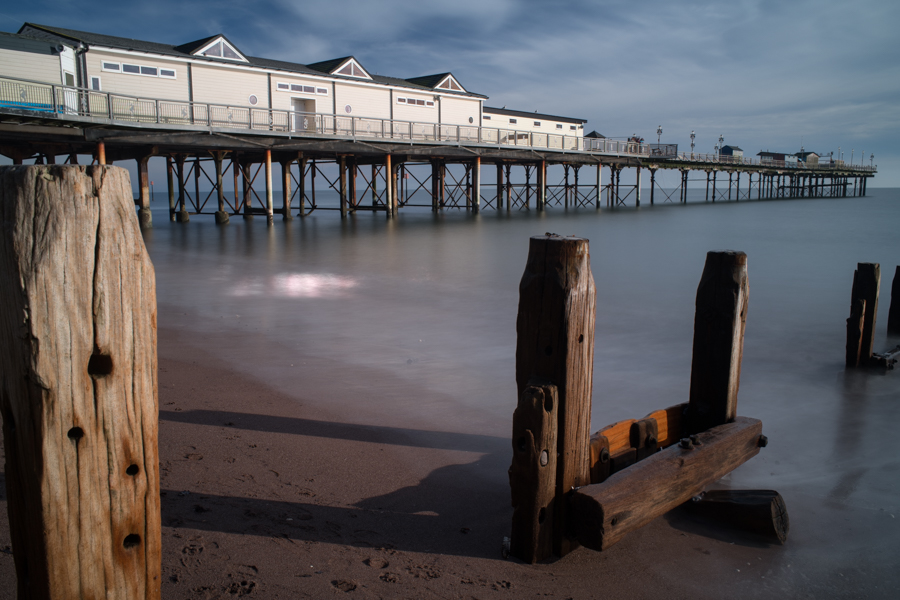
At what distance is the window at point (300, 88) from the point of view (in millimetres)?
30620

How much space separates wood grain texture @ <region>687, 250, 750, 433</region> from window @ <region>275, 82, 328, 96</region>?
98.1 feet

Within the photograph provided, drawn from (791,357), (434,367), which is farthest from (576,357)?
(791,357)

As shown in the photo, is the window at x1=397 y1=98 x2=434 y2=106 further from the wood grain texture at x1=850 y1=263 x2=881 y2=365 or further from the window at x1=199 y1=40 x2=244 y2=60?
the wood grain texture at x1=850 y1=263 x2=881 y2=365

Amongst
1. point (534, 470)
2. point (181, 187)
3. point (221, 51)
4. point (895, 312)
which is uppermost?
point (221, 51)

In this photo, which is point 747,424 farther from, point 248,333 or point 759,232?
point 759,232

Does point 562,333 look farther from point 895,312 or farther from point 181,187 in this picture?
point 181,187

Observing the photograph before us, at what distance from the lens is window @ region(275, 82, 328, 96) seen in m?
30.6

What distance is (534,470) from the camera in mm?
2930

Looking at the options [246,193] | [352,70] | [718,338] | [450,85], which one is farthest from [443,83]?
[718,338]

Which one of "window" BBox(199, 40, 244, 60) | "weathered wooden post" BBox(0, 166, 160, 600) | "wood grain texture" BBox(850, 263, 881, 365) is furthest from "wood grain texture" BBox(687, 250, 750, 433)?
"window" BBox(199, 40, 244, 60)

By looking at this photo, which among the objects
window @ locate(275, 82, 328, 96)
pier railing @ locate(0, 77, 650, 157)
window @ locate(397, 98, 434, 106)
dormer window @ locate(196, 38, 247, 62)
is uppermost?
dormer window @ locate(196, 38, 247, 62)

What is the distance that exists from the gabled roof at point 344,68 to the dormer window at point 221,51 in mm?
4893

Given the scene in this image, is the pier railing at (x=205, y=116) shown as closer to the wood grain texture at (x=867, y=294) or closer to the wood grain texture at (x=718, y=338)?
the wood grain texture at (x=718, y=338)

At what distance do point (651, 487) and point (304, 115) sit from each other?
29.1m
